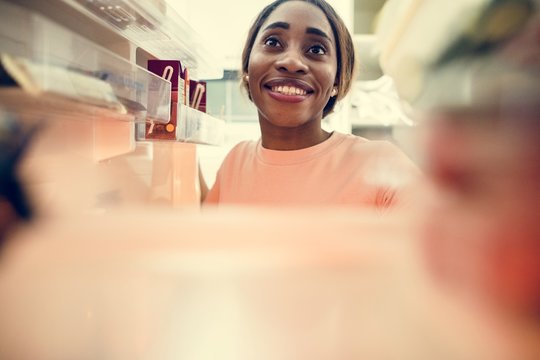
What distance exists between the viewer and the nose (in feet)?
2.18

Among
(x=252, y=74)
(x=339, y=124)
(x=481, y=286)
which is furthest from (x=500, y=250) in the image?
(x=339, y=124)

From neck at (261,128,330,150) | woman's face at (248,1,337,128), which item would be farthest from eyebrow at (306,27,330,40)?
neck at (261,128,330,150)

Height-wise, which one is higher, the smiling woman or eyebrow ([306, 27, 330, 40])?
eyebrow ([306, 27, 330, 40])

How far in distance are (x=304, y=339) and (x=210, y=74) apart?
672 mm

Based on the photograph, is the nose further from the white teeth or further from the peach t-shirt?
the peach t-shirt

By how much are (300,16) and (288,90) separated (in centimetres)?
12

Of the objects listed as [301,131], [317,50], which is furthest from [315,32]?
[301,131]

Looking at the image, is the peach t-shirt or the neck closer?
the peach t-shirt

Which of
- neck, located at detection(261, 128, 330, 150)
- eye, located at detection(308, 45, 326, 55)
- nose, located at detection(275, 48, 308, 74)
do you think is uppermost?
eye, located at detection(308, 45, 326, 55)

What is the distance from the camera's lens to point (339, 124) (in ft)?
3.37

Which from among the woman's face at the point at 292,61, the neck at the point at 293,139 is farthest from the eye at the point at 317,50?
the neck at the point at 293,139

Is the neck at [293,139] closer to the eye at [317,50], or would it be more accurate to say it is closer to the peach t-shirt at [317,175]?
the peach t-shirt at [317,175]

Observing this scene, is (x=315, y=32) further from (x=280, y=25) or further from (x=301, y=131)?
(x=301, y=131)

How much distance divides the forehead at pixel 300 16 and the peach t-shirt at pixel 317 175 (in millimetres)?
193
